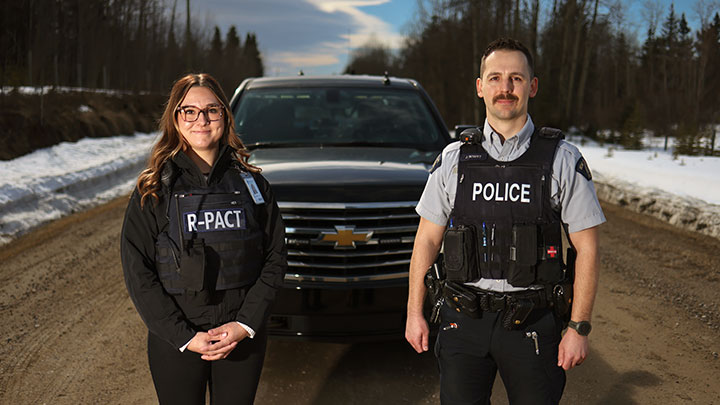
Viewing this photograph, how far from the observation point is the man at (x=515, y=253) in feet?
6.84

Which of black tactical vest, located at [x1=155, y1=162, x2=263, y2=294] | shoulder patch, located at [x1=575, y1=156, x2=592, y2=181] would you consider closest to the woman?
black tactical vest, located at [x1=155, y1=162, x2=263, y2=294]

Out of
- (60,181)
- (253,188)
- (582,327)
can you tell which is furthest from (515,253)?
(60,181)

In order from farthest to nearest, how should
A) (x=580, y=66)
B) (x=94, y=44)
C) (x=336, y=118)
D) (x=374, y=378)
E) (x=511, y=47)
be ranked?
(x=580, y=66) < (x=94, y=44) < (x=336, y=118) < (x=374, y=378) < (x=511, y=47)

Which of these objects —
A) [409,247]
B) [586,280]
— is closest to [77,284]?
[409,247]

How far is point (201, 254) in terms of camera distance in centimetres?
212

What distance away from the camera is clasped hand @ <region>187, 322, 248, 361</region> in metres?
2.14

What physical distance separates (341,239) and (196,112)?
4.48 ft

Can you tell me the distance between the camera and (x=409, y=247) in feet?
11.6

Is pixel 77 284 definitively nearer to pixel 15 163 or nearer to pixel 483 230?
pixel 483 230

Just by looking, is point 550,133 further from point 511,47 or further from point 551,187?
point 511,47

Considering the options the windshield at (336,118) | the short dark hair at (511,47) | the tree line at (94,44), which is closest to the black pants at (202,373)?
the short dark hair at (511,47)

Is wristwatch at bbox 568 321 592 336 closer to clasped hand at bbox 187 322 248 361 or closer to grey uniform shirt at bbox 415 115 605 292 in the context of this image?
grey uniform shirt at bbox 415 115 605 292

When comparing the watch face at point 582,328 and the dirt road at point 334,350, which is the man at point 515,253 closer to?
the watch face at point 582,328

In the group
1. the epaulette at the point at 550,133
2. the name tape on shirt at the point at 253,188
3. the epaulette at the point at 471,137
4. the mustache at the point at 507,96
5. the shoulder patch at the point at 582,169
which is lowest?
the name tape on shirt at the point at 253,188
